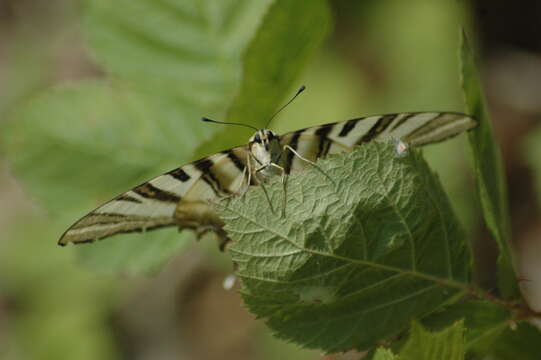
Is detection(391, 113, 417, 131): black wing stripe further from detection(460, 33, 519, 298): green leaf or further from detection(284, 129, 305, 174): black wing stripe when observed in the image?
detection(284, 129, 305, 174): black wing stripe

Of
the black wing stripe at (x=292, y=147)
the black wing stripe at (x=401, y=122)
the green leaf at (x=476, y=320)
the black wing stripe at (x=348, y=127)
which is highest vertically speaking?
the black wing stripe at (x=292, y=147)

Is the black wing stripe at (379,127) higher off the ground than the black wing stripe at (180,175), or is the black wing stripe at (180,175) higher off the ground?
the black wing stripe at (180,175)

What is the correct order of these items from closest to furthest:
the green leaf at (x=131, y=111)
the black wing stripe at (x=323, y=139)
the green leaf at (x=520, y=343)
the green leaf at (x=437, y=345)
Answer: the green leaf at (x=437, y=345), the green leaf at (x=520, y=343), the black wing stripe at (x=323, y=139), the green leaf at (x=131, y=111)

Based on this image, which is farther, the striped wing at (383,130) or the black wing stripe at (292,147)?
the black wing stripe at (292,147)

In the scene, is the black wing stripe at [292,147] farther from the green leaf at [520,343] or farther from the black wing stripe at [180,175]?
the green leaf at [520,343]

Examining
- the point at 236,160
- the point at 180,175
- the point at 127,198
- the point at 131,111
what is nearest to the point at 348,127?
the point at 236,160

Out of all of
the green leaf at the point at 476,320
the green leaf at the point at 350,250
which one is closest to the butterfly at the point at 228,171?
the green leaf at the point at 350,250

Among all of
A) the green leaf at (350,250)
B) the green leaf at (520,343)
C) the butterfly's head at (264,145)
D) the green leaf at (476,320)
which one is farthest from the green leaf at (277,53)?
the green leaf at (520,343)

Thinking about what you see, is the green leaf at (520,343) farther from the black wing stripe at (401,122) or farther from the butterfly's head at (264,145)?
the butterfly's head at (264,145)

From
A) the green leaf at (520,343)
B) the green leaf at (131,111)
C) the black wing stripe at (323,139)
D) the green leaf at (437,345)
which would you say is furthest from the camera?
the green leaf at (131,111)
